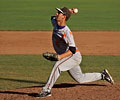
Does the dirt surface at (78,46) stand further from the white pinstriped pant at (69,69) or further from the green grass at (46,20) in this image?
the green grass at (46,20)

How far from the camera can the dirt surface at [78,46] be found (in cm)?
829

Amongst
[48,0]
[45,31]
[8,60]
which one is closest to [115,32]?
[45,31]

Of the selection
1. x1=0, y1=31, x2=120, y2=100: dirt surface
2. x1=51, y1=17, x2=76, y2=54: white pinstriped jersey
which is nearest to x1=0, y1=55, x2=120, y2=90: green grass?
x1=0, y1=31, x2=120, y2=100: dirt surface

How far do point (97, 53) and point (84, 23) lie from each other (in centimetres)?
858

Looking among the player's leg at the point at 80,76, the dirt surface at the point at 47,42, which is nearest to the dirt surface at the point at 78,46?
the dirt surface at the point at 47,42

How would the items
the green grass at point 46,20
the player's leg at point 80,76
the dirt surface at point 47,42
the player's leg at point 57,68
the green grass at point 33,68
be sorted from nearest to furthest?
the player's leg at point 57,68
the player's leg at point 80,76
the green grass at point 33,68
the dirt surface at point 47,42
the green grass at point 46,20

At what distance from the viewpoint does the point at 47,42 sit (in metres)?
16.9

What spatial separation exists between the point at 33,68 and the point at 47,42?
17.2 feet

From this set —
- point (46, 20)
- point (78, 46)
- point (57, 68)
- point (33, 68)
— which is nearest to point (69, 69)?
point (57, 68)

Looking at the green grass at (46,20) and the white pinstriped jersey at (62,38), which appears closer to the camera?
the white pinstriped jersey at (62,38)

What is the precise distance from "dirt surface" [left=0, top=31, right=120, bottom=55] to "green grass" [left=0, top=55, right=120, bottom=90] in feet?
4.22

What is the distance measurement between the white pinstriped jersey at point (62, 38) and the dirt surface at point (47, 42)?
642cm

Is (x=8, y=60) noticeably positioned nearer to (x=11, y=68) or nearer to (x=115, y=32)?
(x=11, y=68)

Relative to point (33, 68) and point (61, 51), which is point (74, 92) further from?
point (33, 68)
